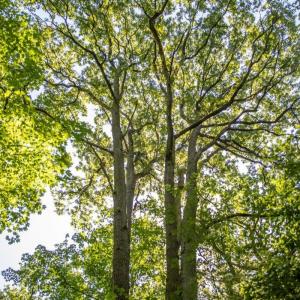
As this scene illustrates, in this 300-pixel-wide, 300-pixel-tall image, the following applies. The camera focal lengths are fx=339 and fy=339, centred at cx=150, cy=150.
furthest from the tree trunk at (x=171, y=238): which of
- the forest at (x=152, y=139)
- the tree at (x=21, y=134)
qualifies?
the tree at (x=21, y=134)

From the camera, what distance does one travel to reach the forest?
25.6 ft

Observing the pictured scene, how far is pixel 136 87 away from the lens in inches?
625

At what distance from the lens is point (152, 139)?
57.8 feet

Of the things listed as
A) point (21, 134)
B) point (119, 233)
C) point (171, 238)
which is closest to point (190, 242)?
point (171, 238)

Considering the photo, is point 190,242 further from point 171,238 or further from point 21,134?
point 21,134

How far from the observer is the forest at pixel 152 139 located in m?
7.79

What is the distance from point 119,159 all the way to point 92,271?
20.3 ft

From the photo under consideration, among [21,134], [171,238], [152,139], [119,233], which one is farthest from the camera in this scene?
[152,139]

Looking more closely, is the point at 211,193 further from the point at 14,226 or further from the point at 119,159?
the point at 14,226

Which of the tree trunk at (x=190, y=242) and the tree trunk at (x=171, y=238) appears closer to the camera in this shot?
the tree trunk at (x=190, y=242)

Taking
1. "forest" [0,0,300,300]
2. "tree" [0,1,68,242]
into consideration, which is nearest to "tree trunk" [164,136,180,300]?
"forest" [0,0,300,300]

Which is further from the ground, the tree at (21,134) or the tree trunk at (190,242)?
the tree at (21,134)

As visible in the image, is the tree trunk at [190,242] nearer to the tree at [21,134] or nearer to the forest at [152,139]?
the forest at [152,139]

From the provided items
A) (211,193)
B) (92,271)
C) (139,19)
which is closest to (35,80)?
(139,19)
